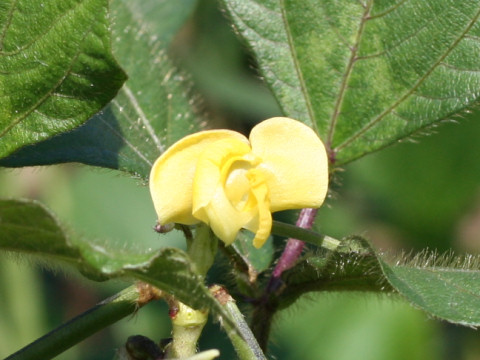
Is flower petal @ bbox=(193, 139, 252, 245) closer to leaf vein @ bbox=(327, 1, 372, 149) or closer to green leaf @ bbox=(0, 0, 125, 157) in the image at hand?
green leaf @ bbox=(0, 0, 125, 157)

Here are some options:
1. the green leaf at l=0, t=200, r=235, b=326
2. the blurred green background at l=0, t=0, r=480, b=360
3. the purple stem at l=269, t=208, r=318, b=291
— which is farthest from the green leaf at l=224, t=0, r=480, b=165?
the blurred green background at l=0, t=0, r=480, b=360

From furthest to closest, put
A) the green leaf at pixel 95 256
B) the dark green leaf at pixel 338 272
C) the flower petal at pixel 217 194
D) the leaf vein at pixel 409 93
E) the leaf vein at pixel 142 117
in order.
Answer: the leaf vein at pixel 142 117 → the leaf vein at pixel 409 93 → the dark green leaf at pixel 338 272 → the flower petal at pixel 217 194 → the green leaf at pixel 95 256

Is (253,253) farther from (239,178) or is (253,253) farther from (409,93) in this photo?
(239,178)

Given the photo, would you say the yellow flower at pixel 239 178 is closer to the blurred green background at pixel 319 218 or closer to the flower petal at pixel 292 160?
the flower petal at pixel 292 160

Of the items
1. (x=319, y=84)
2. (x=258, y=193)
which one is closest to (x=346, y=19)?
(x=319, y=84)

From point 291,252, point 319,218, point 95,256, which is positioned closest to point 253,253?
point 291,252

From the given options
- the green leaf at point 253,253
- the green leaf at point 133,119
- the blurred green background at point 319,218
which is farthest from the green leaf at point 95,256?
the blurred green background at point 319,218
